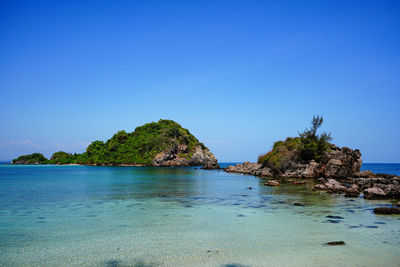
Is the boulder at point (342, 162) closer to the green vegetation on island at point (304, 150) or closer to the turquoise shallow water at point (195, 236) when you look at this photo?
the green vegetation on island at point (304, 150)

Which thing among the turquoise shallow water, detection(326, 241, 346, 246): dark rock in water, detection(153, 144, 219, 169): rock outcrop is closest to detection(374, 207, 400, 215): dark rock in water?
the turquoise shallow water

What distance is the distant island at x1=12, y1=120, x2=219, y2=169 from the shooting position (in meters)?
137

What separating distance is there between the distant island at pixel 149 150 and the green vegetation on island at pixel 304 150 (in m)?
73.6

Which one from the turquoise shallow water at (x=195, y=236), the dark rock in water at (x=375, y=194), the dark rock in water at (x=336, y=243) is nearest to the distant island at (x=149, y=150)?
the dark rock in water at (x=375, y=194)

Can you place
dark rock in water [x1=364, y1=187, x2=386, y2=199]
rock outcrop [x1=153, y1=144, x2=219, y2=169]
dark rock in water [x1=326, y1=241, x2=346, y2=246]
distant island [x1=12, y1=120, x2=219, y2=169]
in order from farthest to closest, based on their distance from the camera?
distant island [x1=12, y1=120, x2=219, y2=169]
rock outcrop [x1=153, y1=144, x2=219, y2=169]
dark rock in water [x1=364, y1=187, x2=386, y2=199]
dark rock in water [x1=326, y1=241, x2=346, y2=246]

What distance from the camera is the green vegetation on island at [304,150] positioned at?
4988 centimetres

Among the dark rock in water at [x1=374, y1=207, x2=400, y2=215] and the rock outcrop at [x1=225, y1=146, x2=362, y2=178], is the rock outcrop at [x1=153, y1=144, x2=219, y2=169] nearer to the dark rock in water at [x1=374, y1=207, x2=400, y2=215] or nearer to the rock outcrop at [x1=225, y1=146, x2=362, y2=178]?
the rock outcrop at [x1=225, y1=146, x2=362, y2=178]

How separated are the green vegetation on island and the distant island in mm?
73637

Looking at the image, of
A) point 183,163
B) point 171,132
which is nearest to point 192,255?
point 183,163

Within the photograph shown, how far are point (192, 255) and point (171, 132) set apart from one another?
141 meters

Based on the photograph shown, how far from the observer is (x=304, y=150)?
50.6 metres

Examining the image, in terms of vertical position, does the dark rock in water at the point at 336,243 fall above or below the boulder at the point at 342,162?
below

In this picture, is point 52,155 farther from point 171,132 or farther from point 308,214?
point 308,214

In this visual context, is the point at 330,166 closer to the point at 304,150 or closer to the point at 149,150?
the point at 304,150
